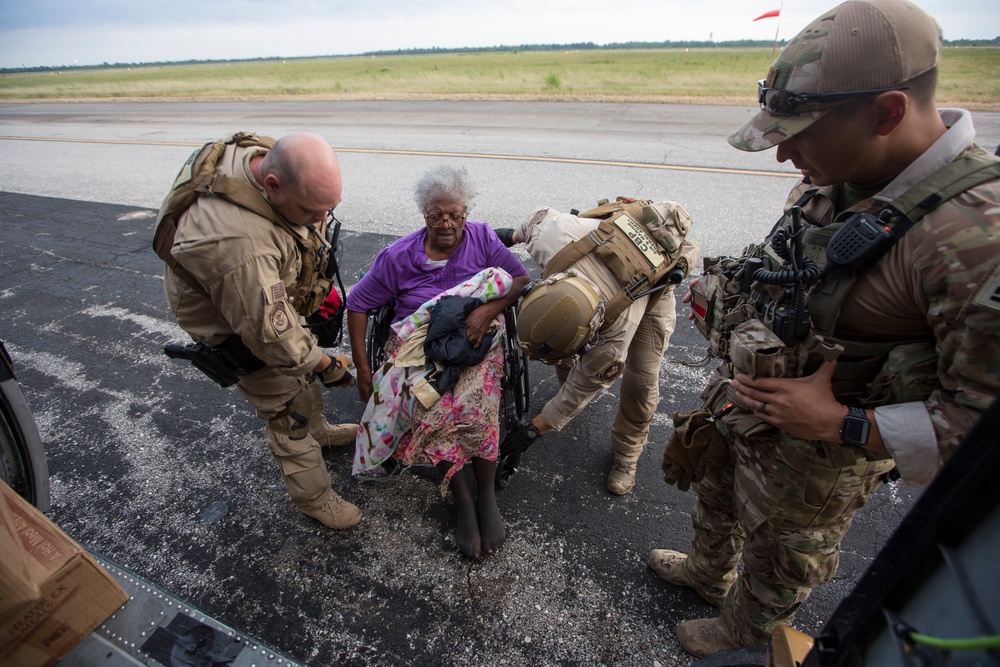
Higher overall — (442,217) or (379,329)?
(442,217)

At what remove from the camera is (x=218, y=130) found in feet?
41.4

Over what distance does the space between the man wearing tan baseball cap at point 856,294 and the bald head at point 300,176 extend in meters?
1.40

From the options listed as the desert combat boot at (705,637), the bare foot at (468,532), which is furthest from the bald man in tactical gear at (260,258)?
the desert combat boot at (705,637)

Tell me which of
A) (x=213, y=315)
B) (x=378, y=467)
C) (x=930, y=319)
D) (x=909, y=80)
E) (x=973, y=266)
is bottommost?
(x=378, y=467)

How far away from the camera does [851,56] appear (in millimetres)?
1220

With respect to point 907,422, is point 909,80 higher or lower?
higher

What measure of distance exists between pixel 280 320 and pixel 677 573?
1.86 metres

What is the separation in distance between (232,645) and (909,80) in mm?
2586

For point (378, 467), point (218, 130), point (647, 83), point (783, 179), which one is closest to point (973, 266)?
point (378, 467)

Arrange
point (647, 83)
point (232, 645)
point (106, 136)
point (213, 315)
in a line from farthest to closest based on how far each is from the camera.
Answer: point (647, 83), point (106, 136), point (213, 315), point (232, 645)

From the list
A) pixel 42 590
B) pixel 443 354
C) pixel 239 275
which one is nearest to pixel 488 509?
pixel 443 354

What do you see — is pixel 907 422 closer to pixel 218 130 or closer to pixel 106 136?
pixel 218 130

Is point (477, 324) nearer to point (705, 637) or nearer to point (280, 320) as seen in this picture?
point (280, 320)

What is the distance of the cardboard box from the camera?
1.40 m
